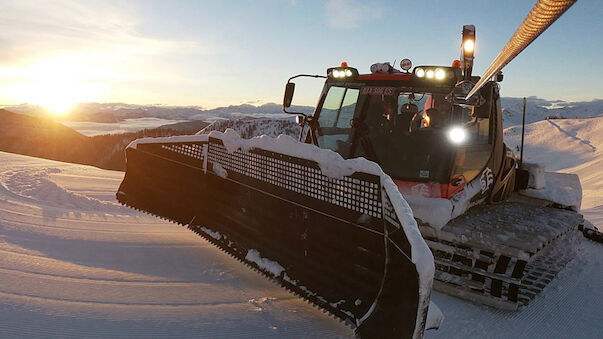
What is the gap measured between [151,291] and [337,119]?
3.38 metres

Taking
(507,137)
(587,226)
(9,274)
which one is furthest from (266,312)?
(507,137)

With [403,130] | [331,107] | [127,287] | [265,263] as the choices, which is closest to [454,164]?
[403,130]

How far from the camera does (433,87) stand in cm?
511

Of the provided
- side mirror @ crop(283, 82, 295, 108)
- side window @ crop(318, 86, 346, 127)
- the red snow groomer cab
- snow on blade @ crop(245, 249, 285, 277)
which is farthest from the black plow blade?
side window @ crop(318, 86, 346, 127)

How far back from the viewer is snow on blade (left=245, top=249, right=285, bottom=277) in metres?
3.47

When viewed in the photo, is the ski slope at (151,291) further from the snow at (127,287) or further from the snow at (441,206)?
the snow at (441,206)

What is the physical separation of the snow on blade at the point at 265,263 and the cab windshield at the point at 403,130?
1.93m

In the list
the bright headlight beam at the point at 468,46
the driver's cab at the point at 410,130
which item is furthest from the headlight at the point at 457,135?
the bright headlight beam at the point at 468,46

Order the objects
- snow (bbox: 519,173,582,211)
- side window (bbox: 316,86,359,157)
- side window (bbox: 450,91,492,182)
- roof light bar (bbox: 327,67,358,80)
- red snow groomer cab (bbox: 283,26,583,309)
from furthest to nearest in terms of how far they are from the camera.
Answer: snow (bbox: 519,173,582,211) → roof light bar (bbox: 327,67,358,80) → side window (bbox: 316,86,359,157) → side window (bbox: 450,91,492,182) → red snow groomer cab (bbox: 283,26,583,309)

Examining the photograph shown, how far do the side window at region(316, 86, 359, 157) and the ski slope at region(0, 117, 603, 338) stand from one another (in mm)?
2119

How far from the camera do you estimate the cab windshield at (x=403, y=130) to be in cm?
476

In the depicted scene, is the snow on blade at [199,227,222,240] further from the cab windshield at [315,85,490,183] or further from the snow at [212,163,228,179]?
the cab windshield at [315,85,490,183]

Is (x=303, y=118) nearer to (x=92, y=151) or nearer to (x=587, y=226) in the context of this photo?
(x=587, y=226)

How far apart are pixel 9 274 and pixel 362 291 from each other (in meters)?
2.56
